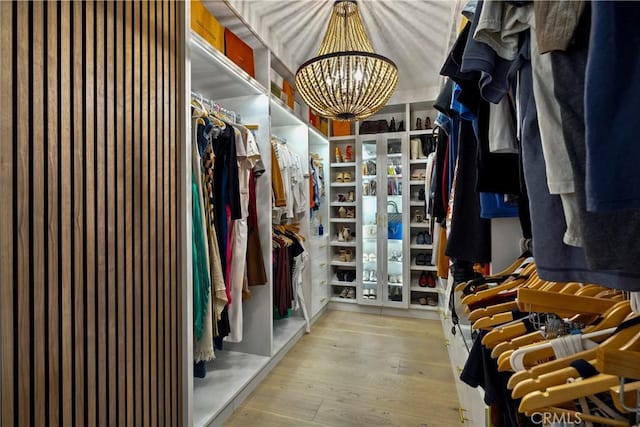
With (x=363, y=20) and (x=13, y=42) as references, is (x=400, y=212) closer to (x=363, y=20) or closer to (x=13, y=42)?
(x=363, y=20)

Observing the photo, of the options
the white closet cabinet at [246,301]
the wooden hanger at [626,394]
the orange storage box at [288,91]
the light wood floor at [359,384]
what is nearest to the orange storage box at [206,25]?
the white closet cabinet at [246,301]

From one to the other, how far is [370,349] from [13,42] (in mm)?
2886

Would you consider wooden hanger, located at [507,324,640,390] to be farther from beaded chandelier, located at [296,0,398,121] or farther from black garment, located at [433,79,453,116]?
beaded chandelier, located at [296,0,398,121]

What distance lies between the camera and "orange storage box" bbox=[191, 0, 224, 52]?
1656 mm

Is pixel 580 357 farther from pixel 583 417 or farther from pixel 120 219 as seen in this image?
pixel 120 219

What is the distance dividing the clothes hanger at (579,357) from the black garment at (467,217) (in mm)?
704

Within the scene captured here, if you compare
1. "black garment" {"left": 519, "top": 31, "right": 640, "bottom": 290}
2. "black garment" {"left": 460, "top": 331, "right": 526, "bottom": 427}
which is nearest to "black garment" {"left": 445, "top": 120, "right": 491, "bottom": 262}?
"black garment" {"left": 460, "top": 331, "right": 526, "bottom": 427}

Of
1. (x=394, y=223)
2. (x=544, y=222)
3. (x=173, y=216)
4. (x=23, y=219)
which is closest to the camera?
(x=544, y=222)

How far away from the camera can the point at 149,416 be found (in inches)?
51.4

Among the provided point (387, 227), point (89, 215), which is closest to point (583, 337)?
point (89, 215)

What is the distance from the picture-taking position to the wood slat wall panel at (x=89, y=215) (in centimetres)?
88

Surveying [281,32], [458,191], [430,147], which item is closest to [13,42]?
[458,191]

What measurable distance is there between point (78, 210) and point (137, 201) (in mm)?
235

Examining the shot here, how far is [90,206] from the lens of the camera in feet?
3.50
